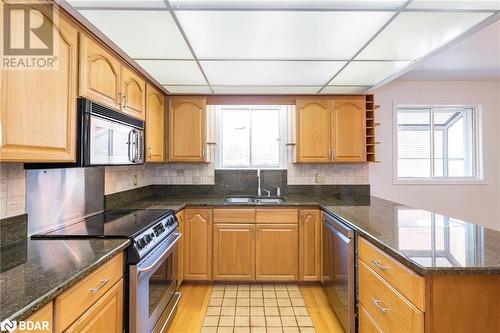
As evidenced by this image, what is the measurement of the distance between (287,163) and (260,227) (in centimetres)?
104

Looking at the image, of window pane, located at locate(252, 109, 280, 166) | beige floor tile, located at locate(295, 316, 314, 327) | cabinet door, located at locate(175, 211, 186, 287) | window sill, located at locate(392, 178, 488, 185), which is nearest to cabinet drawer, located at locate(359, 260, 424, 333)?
beige floor tile, located at locate(295, 316, 314, 327)

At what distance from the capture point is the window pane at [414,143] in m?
3.75

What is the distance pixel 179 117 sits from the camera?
→ 3.34 meters

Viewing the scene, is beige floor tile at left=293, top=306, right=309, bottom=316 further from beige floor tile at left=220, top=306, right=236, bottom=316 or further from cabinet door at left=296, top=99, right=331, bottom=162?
cabinet door at left=296, top=99, right=331, bottom=162

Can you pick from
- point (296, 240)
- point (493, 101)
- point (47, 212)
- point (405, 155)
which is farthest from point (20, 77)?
point (493, 101)

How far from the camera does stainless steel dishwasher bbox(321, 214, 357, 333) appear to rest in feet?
6.57

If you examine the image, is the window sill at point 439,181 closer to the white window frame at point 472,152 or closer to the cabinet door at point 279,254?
the white window frame at point 472,152

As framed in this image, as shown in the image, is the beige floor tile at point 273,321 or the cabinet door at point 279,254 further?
the cabinet door at point 279,254

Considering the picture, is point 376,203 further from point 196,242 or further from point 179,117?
point 179,117

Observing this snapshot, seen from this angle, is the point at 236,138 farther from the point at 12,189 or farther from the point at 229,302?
the point at 12,189

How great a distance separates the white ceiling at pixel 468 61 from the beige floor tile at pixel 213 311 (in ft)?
9.40

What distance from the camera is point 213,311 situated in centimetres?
251

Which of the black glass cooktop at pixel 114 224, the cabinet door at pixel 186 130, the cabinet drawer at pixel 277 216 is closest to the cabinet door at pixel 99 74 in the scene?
the black glass cooktop at pixel 114 224

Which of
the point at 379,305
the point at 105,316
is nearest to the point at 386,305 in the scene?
the point at 379,305
